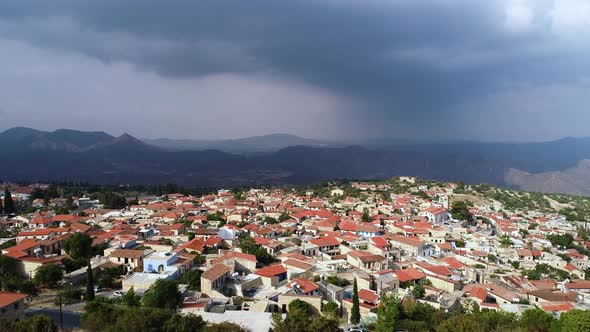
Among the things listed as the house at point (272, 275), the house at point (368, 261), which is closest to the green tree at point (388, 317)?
the house at point (272, 275)

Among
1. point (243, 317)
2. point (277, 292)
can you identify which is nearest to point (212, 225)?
point (277, 292)

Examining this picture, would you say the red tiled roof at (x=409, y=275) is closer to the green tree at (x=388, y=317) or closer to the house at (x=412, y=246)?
the green tree at (x=388, y=317)

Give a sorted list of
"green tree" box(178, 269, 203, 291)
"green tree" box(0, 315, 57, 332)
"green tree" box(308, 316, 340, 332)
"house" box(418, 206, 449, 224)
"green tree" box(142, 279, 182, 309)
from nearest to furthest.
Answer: "green tree" box(0, 315, 57, 332)
"green tree" box(308, 316, 340, 332)
"green tree" box(142, 279, 182, 309)
"green tree" box(178, 269, 203, 291)
"house" box(418, 206, 449, 224)

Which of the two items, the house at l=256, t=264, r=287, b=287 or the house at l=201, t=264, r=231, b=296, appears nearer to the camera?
the house at l=201, t=264, r=231, b=296

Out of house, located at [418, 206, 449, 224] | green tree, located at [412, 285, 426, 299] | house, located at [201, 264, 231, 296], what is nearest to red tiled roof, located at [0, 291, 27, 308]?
house, located at [201, 264, 231, 296]

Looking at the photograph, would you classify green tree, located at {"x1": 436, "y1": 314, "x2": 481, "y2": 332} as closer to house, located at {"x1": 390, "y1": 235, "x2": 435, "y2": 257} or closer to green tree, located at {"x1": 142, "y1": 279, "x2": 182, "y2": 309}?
green tree, located at {"x1": 142, "y1": 279, "x2": 182, "y2": 309}

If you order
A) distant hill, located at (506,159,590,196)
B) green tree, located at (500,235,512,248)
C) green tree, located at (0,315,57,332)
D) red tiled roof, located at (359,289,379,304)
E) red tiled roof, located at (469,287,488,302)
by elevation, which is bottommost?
distant hill, located at (506,159,590,196)

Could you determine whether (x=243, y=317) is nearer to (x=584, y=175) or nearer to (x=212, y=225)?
(x=212, y=225)

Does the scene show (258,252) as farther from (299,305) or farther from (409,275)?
(409,275)

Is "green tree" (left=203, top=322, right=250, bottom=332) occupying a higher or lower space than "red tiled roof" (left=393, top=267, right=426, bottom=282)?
higher
